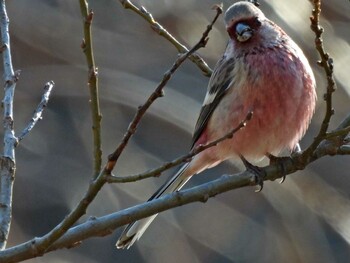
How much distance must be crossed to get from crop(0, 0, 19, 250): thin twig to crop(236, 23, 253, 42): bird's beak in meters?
1.60

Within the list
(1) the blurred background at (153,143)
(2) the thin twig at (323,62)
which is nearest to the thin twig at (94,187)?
(2) the thin twig at (323,62)

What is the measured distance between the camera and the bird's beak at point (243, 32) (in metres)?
6.38

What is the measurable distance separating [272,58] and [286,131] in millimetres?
467

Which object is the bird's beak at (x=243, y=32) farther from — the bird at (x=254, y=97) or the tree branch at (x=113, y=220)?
the tree branch at (x=113, y=220)

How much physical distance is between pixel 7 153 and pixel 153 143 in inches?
313

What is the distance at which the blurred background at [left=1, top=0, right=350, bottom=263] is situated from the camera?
Answer: 486 inches

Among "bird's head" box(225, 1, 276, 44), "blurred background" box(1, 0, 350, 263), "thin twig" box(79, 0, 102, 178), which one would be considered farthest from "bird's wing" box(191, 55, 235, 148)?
"blurred background" box(1, 0, 350, 263)

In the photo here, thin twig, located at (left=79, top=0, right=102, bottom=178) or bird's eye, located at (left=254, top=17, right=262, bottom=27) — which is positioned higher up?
bird's eye, located at (left=254, top=17, right=262, bottom=27)

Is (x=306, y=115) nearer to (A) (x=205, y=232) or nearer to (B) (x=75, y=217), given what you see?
(B) (x=75, y=217)

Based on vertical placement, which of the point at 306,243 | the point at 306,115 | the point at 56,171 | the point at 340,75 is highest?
the point at 306,115

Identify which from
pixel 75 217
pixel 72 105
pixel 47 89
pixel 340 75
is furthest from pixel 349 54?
pixel 75 217

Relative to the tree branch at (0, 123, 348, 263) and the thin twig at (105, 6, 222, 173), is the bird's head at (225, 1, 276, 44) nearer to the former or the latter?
the tree branch at (0, 123, 348, 263)

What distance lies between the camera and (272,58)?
6348 millimetres

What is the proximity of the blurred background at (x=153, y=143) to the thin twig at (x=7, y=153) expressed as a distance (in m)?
6.64
